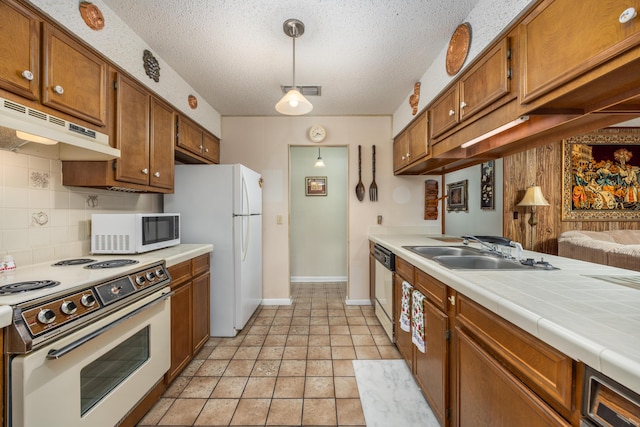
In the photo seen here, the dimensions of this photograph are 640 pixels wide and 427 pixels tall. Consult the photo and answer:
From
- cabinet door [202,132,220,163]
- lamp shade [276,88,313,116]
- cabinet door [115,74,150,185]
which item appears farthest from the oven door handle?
cabinet door [202,132,220,163]

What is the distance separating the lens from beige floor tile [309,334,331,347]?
2410 millimetres

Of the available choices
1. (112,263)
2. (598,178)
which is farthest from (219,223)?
(598,178)

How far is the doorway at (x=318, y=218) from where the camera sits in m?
4.49

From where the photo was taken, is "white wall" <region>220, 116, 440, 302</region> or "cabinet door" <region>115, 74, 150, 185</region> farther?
"white wall" <region>220, 116, 440, 302</region>

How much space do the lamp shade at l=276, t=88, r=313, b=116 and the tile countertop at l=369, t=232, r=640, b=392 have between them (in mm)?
1426

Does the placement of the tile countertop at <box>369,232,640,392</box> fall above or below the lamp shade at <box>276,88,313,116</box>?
below

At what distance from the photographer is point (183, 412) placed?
1.60m

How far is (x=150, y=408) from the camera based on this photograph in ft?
5.30

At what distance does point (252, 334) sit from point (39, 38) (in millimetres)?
2517

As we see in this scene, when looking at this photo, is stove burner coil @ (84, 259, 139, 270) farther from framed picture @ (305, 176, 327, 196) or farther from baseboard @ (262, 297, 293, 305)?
framed picture @ (305, 176, 327, 196)

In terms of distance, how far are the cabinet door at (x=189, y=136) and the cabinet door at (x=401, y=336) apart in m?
2.26

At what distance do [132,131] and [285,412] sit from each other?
81.6 inches

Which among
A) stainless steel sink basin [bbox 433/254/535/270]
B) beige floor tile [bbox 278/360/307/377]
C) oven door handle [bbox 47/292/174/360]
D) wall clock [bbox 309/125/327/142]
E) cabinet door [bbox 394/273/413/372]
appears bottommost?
beige floor tile [bbox 278/360/307/377]

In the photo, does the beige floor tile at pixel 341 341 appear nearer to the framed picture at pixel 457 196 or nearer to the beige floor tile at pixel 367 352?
the beige floor tile at pixel 367 352
